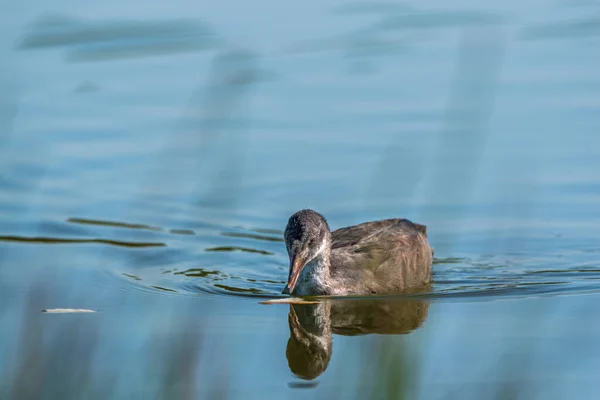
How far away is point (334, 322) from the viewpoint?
403 inches

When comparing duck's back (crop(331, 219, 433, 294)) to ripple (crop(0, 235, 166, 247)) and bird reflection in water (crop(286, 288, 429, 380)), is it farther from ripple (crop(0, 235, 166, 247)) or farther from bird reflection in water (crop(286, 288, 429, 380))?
ripple (crop(0, 235, 166, 247))

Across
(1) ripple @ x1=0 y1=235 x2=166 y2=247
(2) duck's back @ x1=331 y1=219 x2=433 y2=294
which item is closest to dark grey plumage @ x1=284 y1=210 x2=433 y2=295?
(2) duck's back @ x1=331 y1=219 x2=433 y2=294

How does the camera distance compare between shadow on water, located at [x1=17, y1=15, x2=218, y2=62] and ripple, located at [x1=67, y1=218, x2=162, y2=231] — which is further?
shadow on water, located at [x1=17, y1=15, x2=218, y2=62]

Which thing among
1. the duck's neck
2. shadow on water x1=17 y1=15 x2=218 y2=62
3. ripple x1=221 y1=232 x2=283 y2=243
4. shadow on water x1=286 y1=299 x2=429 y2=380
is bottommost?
shadow on water x1=286 y1=299 x2=429 y2=380

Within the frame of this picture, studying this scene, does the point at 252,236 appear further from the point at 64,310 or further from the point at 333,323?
the point at 64,310

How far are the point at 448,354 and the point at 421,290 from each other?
9.60 ft

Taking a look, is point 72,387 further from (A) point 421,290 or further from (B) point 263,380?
(A) point 421,290

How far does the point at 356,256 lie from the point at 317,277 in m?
0.70

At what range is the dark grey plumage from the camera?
1085cm

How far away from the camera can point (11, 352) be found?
884cm

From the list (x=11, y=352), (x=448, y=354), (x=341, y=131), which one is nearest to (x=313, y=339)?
(x=448, y=354)

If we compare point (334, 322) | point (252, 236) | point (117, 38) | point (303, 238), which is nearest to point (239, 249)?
point (252, 236)

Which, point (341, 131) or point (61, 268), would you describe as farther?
point (341, 131)

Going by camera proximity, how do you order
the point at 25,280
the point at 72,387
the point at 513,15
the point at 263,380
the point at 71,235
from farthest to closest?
the point at 513,15, the point at 71,235, the point at 25,280, the point at 263,380, the point at 72,387
